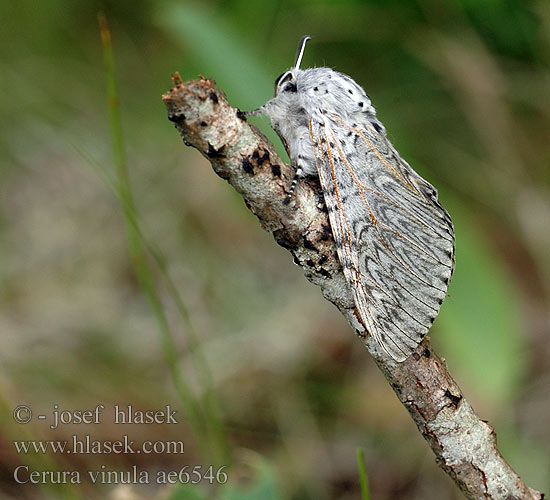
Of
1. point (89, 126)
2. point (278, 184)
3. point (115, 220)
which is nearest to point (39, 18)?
point (89, 126)

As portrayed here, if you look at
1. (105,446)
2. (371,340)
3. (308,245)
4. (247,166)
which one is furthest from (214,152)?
(105,446)

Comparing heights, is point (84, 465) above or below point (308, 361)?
below

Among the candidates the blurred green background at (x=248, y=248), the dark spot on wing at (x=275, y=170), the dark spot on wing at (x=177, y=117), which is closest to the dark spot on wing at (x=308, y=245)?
the dark spot on wing at (x=275, y=170)

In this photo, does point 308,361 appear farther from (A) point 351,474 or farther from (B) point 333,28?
(B) point 333,28

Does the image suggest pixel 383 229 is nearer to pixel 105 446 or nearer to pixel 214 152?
pixel 214 152

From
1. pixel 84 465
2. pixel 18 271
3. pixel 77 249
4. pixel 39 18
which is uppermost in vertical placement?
pixel 39 18

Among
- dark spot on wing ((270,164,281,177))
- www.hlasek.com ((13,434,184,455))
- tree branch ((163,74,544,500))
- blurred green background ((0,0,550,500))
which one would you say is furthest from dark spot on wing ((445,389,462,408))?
www.hlasek.com ((13,434,184,455))

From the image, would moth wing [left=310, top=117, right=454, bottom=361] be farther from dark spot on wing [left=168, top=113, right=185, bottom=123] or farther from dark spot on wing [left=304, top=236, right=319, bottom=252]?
dark spot on wing [left=168, top=113, right=185, bottom=123]
